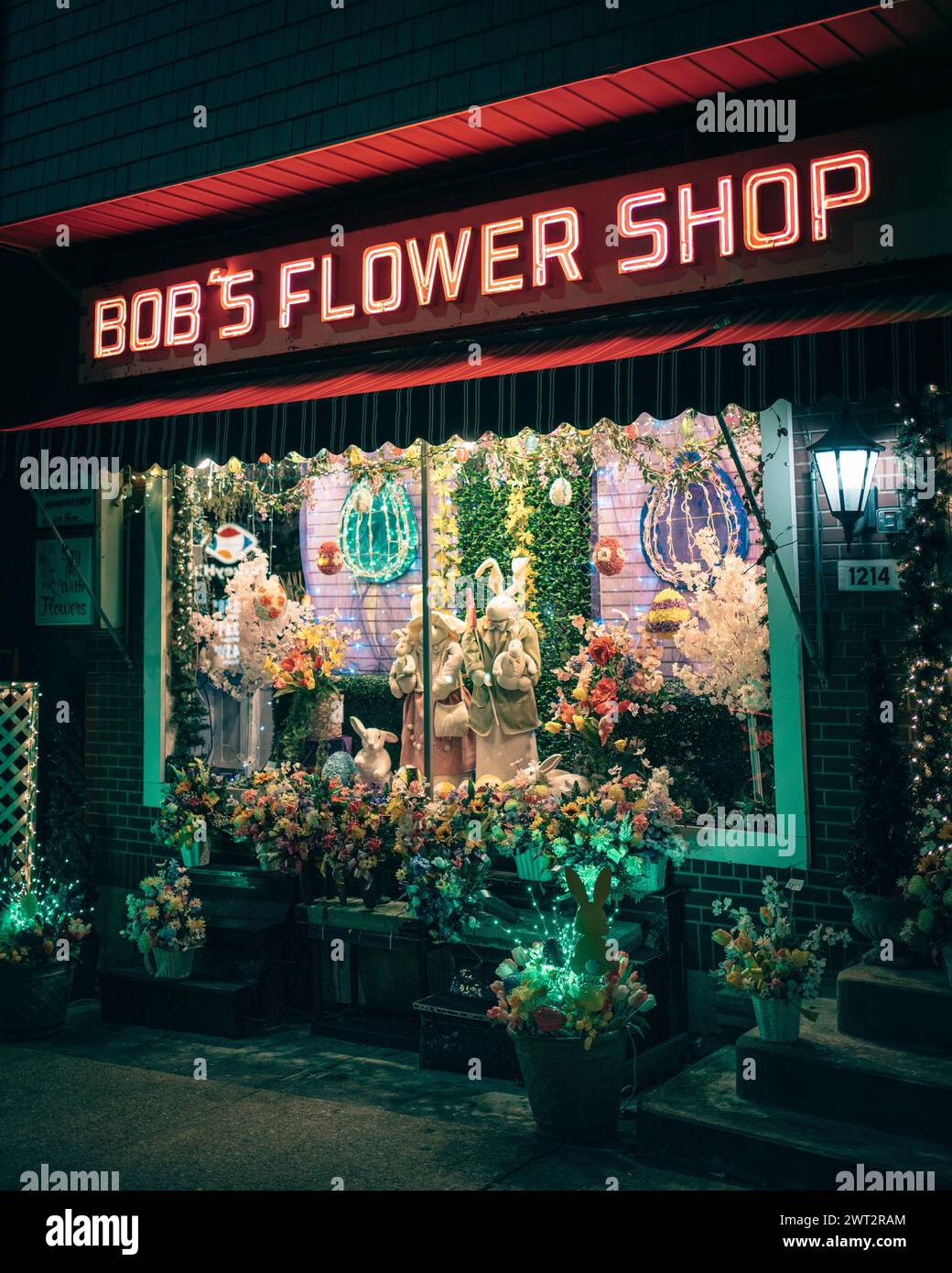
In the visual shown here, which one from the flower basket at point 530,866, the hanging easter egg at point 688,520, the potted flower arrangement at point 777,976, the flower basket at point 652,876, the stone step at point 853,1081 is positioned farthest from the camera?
the hanging easter egg at point 688,520

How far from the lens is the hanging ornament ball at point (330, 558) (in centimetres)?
1135

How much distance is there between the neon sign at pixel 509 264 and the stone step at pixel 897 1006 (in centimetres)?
396

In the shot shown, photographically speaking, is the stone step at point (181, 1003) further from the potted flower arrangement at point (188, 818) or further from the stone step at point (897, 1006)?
the stone step at point (897, 1006)

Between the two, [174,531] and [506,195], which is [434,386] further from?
[174,531]

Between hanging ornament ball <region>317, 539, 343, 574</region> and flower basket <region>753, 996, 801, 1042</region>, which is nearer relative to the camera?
flower basket <region>753, 996, 801, 1042</region>

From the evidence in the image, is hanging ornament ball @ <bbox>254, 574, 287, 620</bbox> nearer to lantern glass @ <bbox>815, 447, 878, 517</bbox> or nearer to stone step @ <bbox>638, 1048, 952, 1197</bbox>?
Answer: lantern glass @ <bbox>815, 447, 878, 517</bbox>

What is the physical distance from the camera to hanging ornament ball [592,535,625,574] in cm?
986

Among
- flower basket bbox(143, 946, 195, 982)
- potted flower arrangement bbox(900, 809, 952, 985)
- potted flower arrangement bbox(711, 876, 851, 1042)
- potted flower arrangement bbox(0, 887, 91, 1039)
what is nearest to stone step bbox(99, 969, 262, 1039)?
flower basket bbox(143, 946, 195, 982)

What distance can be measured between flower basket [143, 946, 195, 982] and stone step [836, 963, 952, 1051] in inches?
172

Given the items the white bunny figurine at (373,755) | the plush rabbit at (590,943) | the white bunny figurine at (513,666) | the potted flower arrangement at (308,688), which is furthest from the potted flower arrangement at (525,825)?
the potted flower arrangement at (308,688)

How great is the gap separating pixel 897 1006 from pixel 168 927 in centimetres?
466

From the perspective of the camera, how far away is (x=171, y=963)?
849cm

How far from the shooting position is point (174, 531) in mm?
10148
